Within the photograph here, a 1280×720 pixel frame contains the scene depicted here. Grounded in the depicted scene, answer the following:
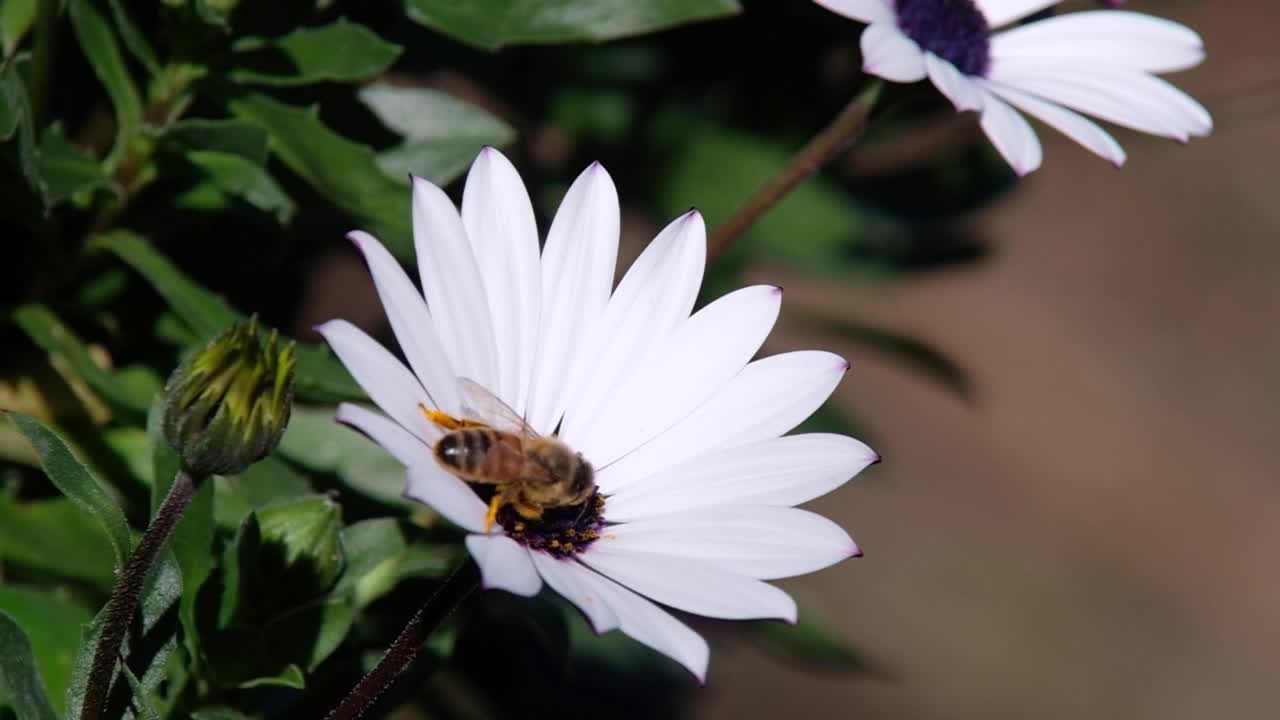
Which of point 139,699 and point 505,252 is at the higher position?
point 505,252

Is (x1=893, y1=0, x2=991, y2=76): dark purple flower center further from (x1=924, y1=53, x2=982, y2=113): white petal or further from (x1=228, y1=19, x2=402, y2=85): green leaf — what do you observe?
(x1=228, y1=19, x2=402, y2=85): green leaf

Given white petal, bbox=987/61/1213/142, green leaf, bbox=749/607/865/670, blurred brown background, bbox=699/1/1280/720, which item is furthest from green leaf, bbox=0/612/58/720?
blurred brown background, bbox=699/1/1280/720

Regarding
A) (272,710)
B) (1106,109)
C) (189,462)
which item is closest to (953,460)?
(1106,109)

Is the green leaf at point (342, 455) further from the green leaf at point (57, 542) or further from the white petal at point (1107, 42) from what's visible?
the white petal at point (1107, 42)

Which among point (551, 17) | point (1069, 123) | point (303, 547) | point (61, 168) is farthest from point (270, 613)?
point (1069, 123)

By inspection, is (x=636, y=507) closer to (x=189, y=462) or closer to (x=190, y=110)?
(x=189, y=462)

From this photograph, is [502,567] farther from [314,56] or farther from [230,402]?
[314,56]
